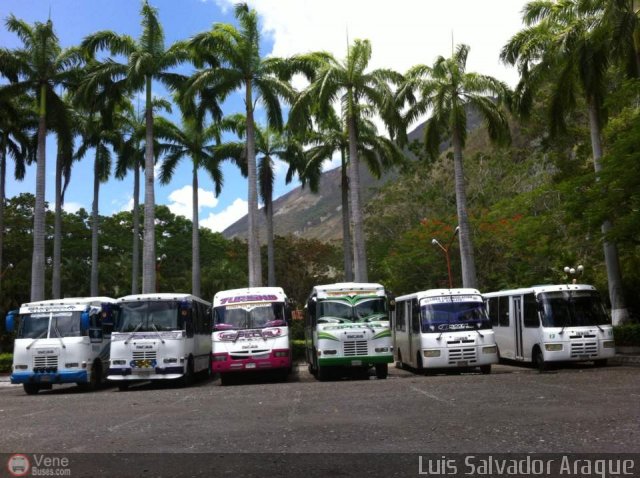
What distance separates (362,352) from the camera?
20.0 metres

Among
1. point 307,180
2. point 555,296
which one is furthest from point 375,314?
point 307,180

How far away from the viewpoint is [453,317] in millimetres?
20750

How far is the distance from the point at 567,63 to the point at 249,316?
51.6 ft

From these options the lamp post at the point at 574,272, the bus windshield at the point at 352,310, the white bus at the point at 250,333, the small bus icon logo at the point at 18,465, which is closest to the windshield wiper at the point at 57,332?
the white bus at the point at 250,333

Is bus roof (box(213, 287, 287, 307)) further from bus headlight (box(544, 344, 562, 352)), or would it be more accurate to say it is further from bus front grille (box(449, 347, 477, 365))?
bus headlight (box(544, 344, 562, 352))

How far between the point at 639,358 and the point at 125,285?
44.2 meters

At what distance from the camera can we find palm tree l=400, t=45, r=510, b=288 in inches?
1314

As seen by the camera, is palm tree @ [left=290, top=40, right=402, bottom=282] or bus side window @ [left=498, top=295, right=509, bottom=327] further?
palm tree @ [left=290, top=40, right=402, bottom=282]

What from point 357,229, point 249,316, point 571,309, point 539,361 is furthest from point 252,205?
point 571,309

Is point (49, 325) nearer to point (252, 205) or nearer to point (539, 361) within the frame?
point (252, 205)

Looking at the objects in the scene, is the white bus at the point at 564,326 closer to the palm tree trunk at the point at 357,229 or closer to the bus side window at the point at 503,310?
the bus side window at the point at 503,310

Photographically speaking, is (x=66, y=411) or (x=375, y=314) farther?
(x=375, y=314)

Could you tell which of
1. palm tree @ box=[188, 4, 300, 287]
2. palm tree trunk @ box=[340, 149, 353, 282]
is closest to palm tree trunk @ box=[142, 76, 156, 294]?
palm tree @ box=[188, 4, 300, 287]

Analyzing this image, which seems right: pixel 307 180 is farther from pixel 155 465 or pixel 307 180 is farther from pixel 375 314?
pixel 155 465
